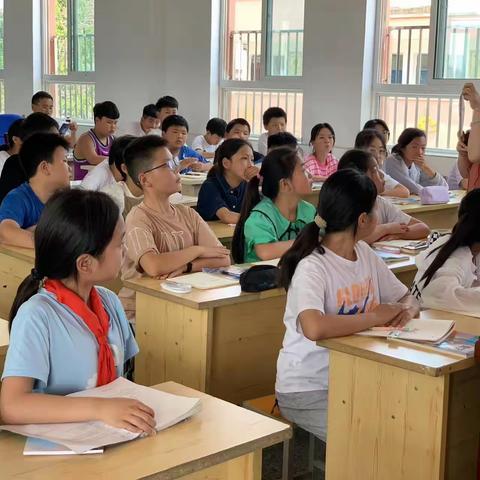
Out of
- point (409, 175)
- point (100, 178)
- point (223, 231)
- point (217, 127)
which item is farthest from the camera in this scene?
point (217, 127)

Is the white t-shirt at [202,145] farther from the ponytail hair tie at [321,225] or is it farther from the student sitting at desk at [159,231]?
the ponytail hair tie at [321,225]

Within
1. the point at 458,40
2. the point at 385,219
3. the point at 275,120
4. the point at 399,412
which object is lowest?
the point at 399,412

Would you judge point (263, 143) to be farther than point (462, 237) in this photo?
Yes

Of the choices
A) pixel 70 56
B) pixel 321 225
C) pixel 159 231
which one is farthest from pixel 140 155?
pixel 70 56

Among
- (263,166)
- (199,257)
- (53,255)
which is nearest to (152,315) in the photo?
(199,257)

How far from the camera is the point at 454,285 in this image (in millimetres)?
2836

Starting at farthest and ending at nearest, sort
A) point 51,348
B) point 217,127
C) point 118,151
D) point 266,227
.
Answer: point 217,127 < point 118,151 < point 266,227 < point 51,348

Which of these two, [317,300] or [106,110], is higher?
[106,110]

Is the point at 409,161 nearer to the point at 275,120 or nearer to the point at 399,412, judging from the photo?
the point at 275,120

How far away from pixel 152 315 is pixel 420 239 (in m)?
1.76

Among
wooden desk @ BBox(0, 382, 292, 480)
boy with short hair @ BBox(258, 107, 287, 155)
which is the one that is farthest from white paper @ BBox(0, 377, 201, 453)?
boy with short hair @ BBox(258, 107, 287, 155)

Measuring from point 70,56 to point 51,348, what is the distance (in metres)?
9.65

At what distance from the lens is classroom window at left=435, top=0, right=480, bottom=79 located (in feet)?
22.5

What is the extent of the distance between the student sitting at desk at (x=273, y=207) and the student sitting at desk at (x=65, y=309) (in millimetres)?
1676
